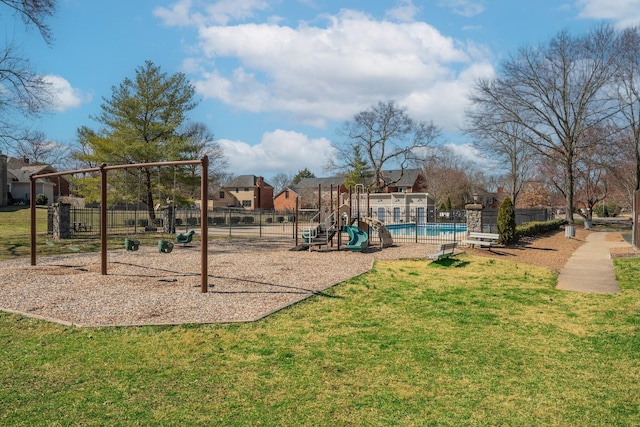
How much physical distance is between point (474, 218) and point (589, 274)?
846cm

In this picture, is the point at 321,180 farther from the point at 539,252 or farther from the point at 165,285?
the point at 165,285

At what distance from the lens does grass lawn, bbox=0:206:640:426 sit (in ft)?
13.5

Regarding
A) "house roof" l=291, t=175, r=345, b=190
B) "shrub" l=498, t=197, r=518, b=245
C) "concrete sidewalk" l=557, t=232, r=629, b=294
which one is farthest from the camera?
"house roof" l=291, t=175, r=345, b=190

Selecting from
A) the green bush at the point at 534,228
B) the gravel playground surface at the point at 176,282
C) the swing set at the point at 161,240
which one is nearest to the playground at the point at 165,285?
the gravel playground surface at the point at 176,282

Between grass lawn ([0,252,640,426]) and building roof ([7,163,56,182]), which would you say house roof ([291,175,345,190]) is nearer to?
building roof ([7,163,56,182])

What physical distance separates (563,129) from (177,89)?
29.1 m

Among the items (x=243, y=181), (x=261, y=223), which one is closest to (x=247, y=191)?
(x=243, y=181)

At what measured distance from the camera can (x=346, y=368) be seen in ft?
17.1

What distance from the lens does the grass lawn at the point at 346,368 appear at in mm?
4105

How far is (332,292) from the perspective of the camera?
948 centimetres

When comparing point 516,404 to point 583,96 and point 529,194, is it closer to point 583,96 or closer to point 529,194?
point 583,96

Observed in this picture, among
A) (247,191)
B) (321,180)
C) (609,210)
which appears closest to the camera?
(609,210)

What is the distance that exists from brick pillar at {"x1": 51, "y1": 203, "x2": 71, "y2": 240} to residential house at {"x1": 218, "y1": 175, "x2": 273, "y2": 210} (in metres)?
58.4

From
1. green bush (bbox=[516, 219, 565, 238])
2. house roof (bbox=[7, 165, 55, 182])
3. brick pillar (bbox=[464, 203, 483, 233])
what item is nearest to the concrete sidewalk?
brick pillar (bbox=[464, 203, 483, 233])
